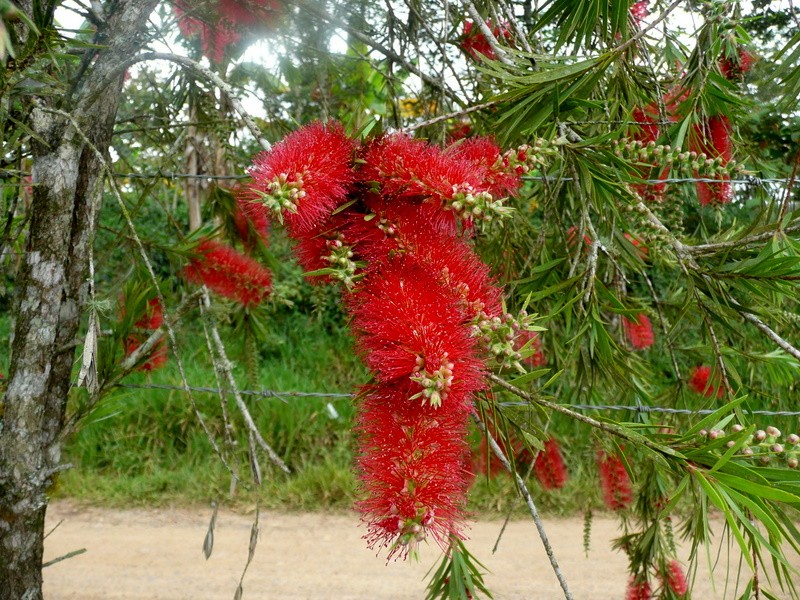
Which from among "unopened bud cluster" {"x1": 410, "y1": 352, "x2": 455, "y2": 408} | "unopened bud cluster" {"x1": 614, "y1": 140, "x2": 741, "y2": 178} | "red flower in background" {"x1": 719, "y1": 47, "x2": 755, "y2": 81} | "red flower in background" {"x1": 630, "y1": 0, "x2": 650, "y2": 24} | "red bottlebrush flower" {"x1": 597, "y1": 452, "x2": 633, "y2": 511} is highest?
"red flower in background" {"x1": 630, "y1": 0, "x2": 650, "y2": 24}

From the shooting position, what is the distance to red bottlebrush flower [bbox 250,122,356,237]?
72 cm

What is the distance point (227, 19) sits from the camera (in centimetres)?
167

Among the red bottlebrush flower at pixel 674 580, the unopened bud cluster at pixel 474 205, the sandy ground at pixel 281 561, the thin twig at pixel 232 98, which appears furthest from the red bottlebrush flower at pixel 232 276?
the sandy ground at pixel 281 561

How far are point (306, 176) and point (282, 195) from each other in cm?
5

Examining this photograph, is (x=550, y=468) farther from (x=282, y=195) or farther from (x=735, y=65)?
(x=282, y=195)

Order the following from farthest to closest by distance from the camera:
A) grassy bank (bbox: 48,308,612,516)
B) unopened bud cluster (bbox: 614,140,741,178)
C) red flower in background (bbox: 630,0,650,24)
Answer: grassy bank (bbox: 48,308,612,516), red flower in background (bbox: 630,0,650,24), unopened bud cluster (bbox: 614,140,741,178)

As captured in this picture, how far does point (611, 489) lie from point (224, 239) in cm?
118

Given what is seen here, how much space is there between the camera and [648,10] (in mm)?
1580

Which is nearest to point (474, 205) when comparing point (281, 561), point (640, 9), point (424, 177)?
point (424, 177)

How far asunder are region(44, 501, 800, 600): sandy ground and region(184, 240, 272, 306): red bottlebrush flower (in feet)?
5.54

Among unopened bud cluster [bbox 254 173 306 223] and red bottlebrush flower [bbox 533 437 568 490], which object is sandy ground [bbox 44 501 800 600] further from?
unopened bud cluster [bbox 254 173 306 223]

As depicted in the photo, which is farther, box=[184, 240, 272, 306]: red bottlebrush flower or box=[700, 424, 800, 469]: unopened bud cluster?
box=[184, 240, 272, 306]: red bottlebrush flower

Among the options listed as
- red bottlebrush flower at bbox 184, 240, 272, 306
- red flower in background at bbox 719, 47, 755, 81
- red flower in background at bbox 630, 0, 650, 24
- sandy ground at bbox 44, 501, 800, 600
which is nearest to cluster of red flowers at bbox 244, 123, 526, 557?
red bottlebrush flower at bbox 184, 240, 272, 306

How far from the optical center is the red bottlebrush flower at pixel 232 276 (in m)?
1.35
